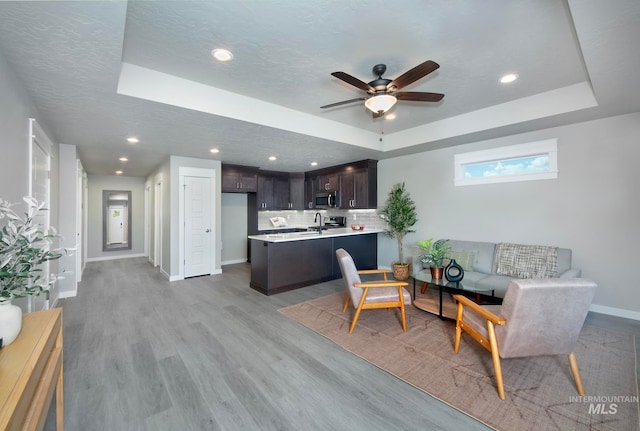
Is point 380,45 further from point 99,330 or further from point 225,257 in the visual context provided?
point 225,257

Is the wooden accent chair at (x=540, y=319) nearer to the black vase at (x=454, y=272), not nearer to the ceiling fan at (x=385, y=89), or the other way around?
the black vase at (x=454, y=272)

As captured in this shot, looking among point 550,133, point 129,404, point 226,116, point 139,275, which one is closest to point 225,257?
point 139,275

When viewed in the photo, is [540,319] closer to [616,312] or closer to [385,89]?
[385,89]

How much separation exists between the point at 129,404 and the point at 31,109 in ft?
9.68

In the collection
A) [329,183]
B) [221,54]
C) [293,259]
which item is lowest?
[293,259]

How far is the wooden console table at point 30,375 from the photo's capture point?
973 millimetres

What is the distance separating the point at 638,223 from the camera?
11.1ft

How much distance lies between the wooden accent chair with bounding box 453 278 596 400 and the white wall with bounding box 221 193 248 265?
632 centimetres

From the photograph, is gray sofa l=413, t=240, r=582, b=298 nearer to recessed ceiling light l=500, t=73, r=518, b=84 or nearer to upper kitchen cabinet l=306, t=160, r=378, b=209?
upper kitchen cabinet l=306, t=160, r=378, b=209

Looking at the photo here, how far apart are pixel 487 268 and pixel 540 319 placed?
2.48 metres

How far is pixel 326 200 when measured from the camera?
7.11m

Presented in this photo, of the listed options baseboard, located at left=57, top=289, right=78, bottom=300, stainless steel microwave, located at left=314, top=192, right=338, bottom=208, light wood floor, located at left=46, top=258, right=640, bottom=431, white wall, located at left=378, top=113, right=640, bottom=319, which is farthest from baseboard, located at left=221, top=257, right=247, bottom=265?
white wall, located at left=378, top=113, right=640, bottom=319

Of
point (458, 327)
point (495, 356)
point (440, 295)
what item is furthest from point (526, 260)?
point (495, 356)

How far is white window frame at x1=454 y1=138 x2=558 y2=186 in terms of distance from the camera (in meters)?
3.98
